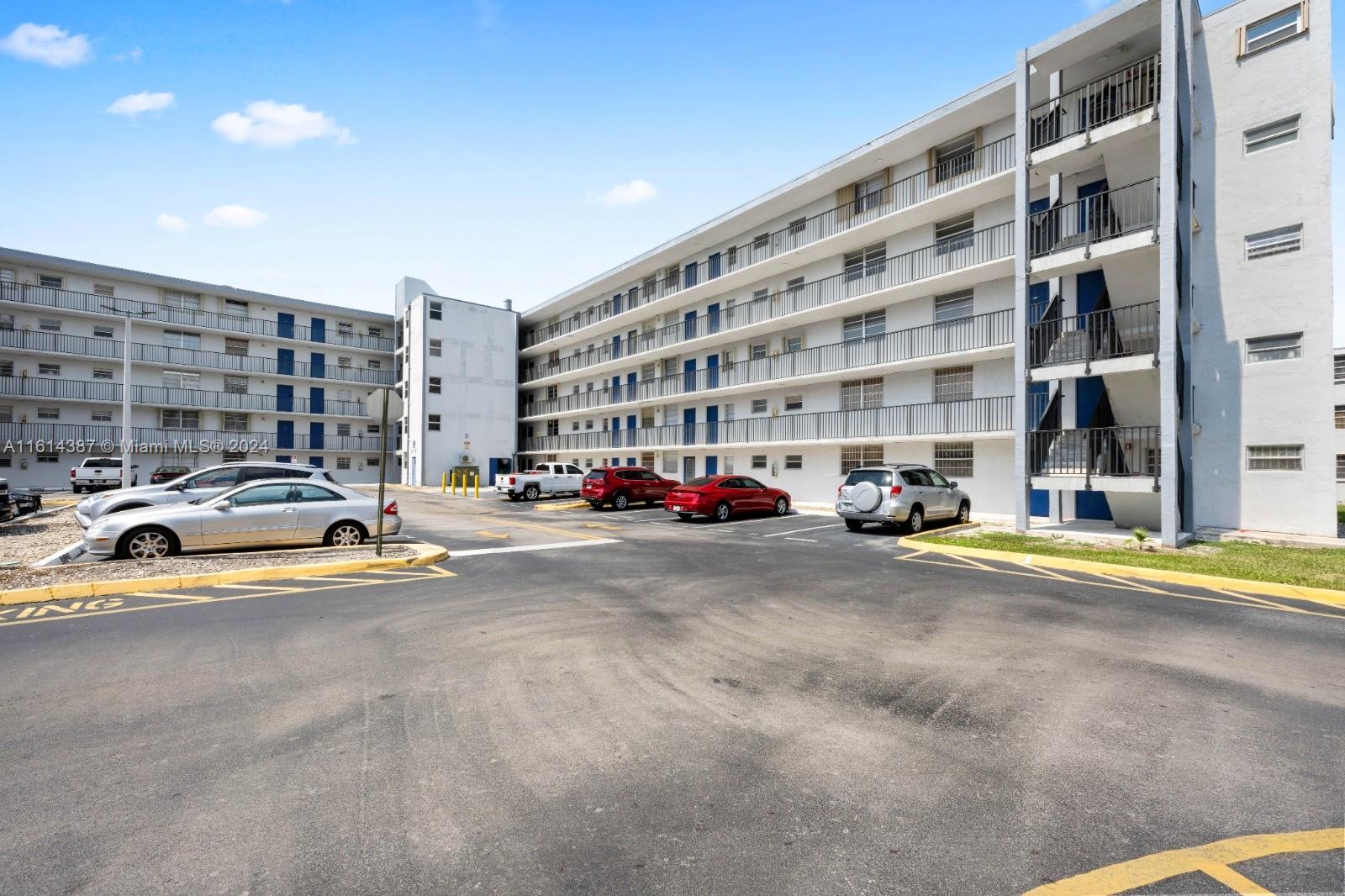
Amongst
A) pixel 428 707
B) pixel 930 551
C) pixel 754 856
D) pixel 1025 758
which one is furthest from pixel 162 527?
pixel 930 551

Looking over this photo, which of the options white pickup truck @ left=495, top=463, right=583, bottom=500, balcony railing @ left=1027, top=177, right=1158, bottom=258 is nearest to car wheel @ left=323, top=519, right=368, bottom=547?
white pickup truck @ left=495, top=463, right=583, bottom=500

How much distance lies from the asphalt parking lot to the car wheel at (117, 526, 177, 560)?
3.38 m

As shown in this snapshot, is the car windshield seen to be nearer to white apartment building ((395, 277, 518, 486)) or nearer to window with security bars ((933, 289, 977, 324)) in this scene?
window with security bars ((933, 289, 977, 324))

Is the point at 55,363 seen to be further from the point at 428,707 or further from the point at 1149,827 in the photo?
the point at 1149,827

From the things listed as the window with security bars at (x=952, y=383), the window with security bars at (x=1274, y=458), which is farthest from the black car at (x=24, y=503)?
the window with security bars at (x=1274, y=458)

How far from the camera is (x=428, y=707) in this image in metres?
4.70

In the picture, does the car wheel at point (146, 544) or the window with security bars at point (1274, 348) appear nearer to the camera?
the car wheel at point (146, 544)

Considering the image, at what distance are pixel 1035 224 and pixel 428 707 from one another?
19332mm


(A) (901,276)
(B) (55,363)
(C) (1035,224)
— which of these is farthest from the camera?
(B) (55,363)

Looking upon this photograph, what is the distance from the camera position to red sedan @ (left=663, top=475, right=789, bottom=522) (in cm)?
2080

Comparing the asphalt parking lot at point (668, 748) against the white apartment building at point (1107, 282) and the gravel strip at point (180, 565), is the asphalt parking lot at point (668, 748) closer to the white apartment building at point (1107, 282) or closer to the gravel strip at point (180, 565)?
the gravel strip at point (180, 565)

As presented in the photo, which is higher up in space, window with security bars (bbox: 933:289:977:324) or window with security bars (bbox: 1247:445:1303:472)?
window with security bars (bbox: 933:289:977:324)

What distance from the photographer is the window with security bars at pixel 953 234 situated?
871 inches

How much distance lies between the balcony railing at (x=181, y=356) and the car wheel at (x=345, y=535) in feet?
127
